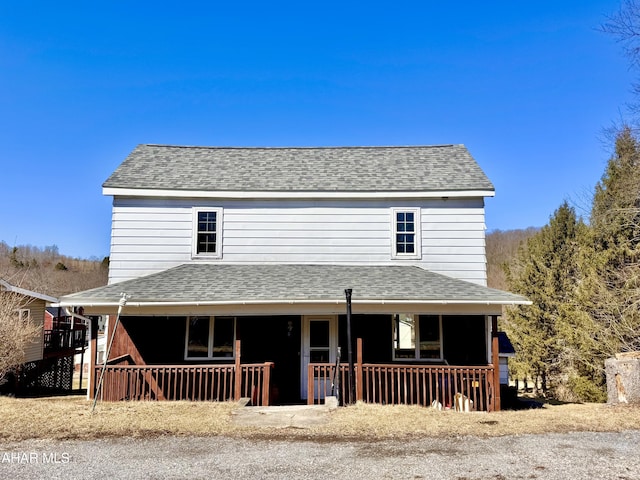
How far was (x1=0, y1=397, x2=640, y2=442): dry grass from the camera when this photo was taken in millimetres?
8047

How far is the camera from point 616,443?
753 cm

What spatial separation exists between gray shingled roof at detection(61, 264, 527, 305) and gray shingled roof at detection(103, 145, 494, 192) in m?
2.52

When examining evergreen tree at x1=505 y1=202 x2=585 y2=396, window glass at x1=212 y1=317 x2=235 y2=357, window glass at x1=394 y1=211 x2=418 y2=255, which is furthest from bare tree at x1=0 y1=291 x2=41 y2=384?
evergreen tree at x1=505 y1=202 x2=585 y2=396

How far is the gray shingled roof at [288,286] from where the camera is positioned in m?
11.1

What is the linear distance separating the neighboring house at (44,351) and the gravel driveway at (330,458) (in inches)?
366

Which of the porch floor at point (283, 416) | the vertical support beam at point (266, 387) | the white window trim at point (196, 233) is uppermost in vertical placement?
the white window trim at point (196, 233)

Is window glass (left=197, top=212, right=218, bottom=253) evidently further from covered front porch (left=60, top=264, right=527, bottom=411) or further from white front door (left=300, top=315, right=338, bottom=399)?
white front door (left=300, top=315, right=338, bottom=399)

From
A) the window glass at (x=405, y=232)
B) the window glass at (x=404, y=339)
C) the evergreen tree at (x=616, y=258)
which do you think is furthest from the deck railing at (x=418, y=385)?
the evergreen tree at (x=616, y=258)

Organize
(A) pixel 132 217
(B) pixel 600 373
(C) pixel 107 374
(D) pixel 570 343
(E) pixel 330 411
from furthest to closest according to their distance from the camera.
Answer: (D) pixel 570 343 < (B) pixel 600 373 < (A) pixel 132 217 < (C) pixel 107 374 < (E) pixel 330 411

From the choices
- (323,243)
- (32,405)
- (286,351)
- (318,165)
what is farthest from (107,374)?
(318,165)

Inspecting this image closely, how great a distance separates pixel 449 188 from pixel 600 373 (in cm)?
1241

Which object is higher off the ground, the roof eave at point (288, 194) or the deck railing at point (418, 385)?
the roof eave at point (288, 194)

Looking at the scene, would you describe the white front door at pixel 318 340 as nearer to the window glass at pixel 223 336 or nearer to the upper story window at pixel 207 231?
the window glass at pixel 223 336

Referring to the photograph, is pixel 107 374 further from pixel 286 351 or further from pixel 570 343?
pixel 570 343
